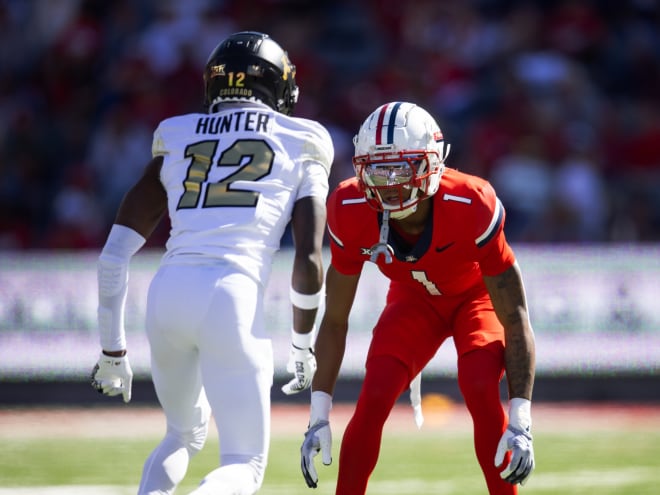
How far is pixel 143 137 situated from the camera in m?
10.2

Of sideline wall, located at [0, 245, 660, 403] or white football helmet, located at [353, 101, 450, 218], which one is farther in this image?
sideline wall, located at [0, 245, 660, 403]

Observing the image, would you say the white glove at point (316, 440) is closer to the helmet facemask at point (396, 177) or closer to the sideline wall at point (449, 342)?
the helmet facemask at point (396, 177)

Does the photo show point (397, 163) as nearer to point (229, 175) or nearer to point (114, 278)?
point (229, 175)

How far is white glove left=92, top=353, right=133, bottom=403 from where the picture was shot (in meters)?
4.12

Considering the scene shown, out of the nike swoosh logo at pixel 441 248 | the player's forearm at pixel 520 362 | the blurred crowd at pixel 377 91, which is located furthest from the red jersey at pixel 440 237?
the blurred crowd at pixel 377 91

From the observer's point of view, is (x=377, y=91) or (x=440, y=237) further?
(x=377, y=91)

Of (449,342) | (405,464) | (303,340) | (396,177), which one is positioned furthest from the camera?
(449,342)

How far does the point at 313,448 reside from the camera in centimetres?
412

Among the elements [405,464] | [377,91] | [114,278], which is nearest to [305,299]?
[114,278]

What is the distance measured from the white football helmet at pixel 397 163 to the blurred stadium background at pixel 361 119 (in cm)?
458

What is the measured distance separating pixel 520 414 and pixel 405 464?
7.83 ft

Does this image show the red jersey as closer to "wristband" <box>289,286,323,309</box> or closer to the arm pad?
"wristband" <box>289,286,323,309</box>

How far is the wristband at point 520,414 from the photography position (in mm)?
3992

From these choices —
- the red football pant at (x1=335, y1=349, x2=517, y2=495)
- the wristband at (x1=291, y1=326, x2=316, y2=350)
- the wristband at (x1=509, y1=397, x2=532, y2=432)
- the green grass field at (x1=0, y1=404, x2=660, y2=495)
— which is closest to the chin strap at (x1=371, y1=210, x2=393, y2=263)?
the wristband at (x1=291, y1=326, x2=316, y2=350)
